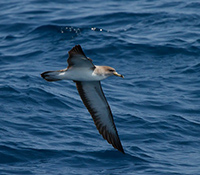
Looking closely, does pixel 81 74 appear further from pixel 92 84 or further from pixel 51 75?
pixel 92 84

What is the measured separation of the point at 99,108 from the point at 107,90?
13.7 ft

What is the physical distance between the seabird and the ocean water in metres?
0.78

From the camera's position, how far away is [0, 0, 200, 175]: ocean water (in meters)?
10.4

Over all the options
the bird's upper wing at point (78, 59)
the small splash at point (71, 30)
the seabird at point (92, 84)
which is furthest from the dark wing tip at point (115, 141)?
the small splash at point (71, 30)

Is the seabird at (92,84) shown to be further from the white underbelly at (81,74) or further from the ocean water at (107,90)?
the ocean water at (107,90)

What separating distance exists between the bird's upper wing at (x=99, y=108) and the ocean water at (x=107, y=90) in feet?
2.15

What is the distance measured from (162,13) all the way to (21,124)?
1163 cm

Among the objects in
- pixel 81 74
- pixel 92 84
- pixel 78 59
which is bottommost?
pixel 92 84

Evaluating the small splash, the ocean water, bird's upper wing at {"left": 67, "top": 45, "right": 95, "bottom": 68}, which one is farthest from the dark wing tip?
the small splash

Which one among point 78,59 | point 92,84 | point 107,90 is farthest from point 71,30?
point 78,59

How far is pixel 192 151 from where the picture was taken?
11.2m

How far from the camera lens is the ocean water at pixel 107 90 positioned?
409 inches

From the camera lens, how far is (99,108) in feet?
33.2

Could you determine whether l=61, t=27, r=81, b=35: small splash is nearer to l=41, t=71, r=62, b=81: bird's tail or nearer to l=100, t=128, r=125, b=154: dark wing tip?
l=100, t=128, r=125, b=154: dark wing tip
